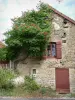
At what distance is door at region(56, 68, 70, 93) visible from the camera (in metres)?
20.0

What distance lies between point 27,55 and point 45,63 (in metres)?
1.89

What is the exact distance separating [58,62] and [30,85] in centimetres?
360

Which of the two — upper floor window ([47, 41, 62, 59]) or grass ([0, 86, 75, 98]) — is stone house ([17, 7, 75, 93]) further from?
grass ([0, 86, 75, 98])

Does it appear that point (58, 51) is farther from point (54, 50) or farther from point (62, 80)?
point (62, 80)

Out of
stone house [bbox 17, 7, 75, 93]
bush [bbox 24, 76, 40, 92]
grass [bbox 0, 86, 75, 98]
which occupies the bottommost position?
grass [bbox 0, 86, 75, 98]

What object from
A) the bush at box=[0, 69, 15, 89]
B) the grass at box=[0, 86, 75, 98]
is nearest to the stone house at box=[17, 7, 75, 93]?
the grass at box=[0, 86, 75, 98]

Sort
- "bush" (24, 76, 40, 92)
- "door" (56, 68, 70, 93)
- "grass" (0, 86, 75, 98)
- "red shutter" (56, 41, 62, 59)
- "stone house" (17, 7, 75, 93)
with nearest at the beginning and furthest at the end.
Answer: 1. "grass" (0, 86, 75, 98)
2. "bush" (24, 76, 40, 92)
3. "door" (56, 68, 70, 93)
4. "stone house" (17, 7, 75, 93)
5. "red shutter" (56, 41, 62, 59)

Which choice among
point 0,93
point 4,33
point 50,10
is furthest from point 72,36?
point 0,93

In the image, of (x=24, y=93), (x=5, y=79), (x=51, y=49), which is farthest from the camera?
(x=51, y=49)

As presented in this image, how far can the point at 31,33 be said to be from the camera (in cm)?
1927

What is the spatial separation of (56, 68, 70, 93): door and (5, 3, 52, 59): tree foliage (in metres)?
2.42

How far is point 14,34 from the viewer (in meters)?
20.1

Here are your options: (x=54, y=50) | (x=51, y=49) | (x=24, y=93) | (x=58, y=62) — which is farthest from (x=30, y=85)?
Answer: (x=54, y=50)

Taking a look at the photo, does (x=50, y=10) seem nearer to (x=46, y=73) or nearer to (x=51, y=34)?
(x=51, y=34)
